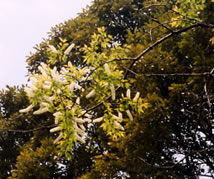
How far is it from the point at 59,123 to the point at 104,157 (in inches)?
278

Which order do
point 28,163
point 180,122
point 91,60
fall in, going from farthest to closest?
point 28,163 < point 180,122 < point 91,60

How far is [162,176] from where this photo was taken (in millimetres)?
9289

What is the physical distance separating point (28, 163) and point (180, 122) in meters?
6.06

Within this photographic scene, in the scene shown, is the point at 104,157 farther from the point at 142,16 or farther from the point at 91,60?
the point at 142,16

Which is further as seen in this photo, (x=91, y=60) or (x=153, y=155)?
(x=153, y=155)

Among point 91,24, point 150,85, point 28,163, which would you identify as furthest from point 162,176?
point 91,24

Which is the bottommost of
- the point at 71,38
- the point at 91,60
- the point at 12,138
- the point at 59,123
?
the point at 59,123

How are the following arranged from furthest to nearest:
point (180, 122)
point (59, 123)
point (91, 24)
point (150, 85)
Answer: point (91, 24), point (180, 122), point (150, 85), point (59, 123)

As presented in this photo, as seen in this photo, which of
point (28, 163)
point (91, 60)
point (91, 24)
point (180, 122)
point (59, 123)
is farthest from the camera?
point (91, 24)

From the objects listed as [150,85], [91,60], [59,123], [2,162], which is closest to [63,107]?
[59,123]

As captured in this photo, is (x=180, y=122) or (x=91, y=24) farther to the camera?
(x=91, y=24)

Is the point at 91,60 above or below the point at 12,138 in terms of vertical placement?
below

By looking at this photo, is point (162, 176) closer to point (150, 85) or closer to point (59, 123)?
point (150, 85)

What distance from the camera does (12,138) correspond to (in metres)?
15.4
